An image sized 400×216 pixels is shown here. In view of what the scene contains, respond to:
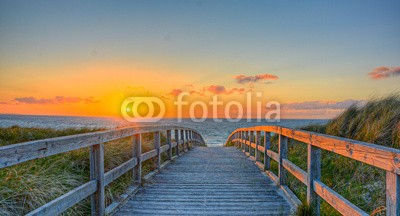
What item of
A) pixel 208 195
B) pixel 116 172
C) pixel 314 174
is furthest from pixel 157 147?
pixel 314 174

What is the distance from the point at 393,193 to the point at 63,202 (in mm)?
2824

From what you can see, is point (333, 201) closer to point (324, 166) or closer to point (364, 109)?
point (324, 166)

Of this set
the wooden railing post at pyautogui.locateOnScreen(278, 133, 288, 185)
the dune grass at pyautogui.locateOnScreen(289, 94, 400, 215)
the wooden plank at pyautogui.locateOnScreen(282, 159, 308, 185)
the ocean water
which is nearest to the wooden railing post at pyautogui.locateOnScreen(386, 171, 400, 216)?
the dune grass at pyautogui.locateOnScreen(289, 94, 400, 215)

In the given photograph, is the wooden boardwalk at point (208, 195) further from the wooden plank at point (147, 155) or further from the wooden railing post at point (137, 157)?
the wooden plank at point (147, 155)

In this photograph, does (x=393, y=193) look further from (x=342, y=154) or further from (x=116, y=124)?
(x=116, y=124)

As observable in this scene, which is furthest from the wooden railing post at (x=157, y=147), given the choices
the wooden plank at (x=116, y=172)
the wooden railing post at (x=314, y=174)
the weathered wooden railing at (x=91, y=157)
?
the wooden railing post at (x=314, y=174)

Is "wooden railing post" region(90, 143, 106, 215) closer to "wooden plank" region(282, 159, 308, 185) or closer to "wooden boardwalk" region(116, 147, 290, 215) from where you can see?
"wooden boardwalk" region(116, 147, 290, 215)

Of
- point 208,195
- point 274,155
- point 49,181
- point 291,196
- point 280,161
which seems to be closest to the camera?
point 49,181

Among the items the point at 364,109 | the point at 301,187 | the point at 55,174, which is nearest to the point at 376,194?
the point at 301,187

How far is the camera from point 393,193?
1.99 metres

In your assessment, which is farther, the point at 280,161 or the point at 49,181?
the point at 280,161

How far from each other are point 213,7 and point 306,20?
179 inches

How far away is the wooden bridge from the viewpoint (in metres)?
2.21

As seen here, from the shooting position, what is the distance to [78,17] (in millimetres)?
13125
